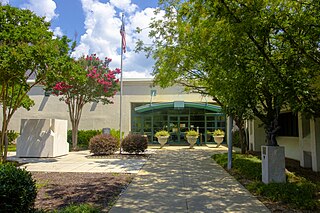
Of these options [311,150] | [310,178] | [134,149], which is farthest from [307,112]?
[134,149]

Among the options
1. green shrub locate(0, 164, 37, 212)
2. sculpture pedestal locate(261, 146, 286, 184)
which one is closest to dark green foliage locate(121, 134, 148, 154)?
sculpture pedestal locate(261, 146, 286, 184)

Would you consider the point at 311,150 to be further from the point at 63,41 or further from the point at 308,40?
the point at 63,41

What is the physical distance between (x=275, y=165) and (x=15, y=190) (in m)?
6.43

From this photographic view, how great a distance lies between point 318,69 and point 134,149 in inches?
424

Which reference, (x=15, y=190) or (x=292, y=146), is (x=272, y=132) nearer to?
(x=292, y=146)

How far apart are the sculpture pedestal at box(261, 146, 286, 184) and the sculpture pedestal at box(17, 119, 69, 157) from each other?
36.9 feet

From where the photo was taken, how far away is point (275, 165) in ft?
23.9

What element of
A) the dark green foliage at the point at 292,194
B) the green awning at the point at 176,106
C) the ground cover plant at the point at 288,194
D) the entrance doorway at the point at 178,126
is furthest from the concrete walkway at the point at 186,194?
the entrance doorway at the point at 178,126

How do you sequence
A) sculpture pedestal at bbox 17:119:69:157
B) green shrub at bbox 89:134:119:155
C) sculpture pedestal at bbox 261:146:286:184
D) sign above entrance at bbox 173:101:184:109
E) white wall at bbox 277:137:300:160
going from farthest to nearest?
1. sign above entrance at bbox 173:101:184:109
2. green shrub at bbox 89:134:119:155
3. sculpture pedestal at bbox 17:119:69:157
4. white wall at bbox 277:137:300:160
5. sculpture pedestal at bbox 261:146:286:184

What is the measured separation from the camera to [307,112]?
661cm

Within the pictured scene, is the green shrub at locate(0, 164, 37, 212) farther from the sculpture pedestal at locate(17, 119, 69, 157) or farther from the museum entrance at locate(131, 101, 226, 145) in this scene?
the museum entrance at locate(131, 101, 226, 145)

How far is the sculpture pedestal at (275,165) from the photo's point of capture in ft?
23.7

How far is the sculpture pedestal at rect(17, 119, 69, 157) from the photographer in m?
14.2

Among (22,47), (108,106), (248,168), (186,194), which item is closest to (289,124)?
(248,168)
